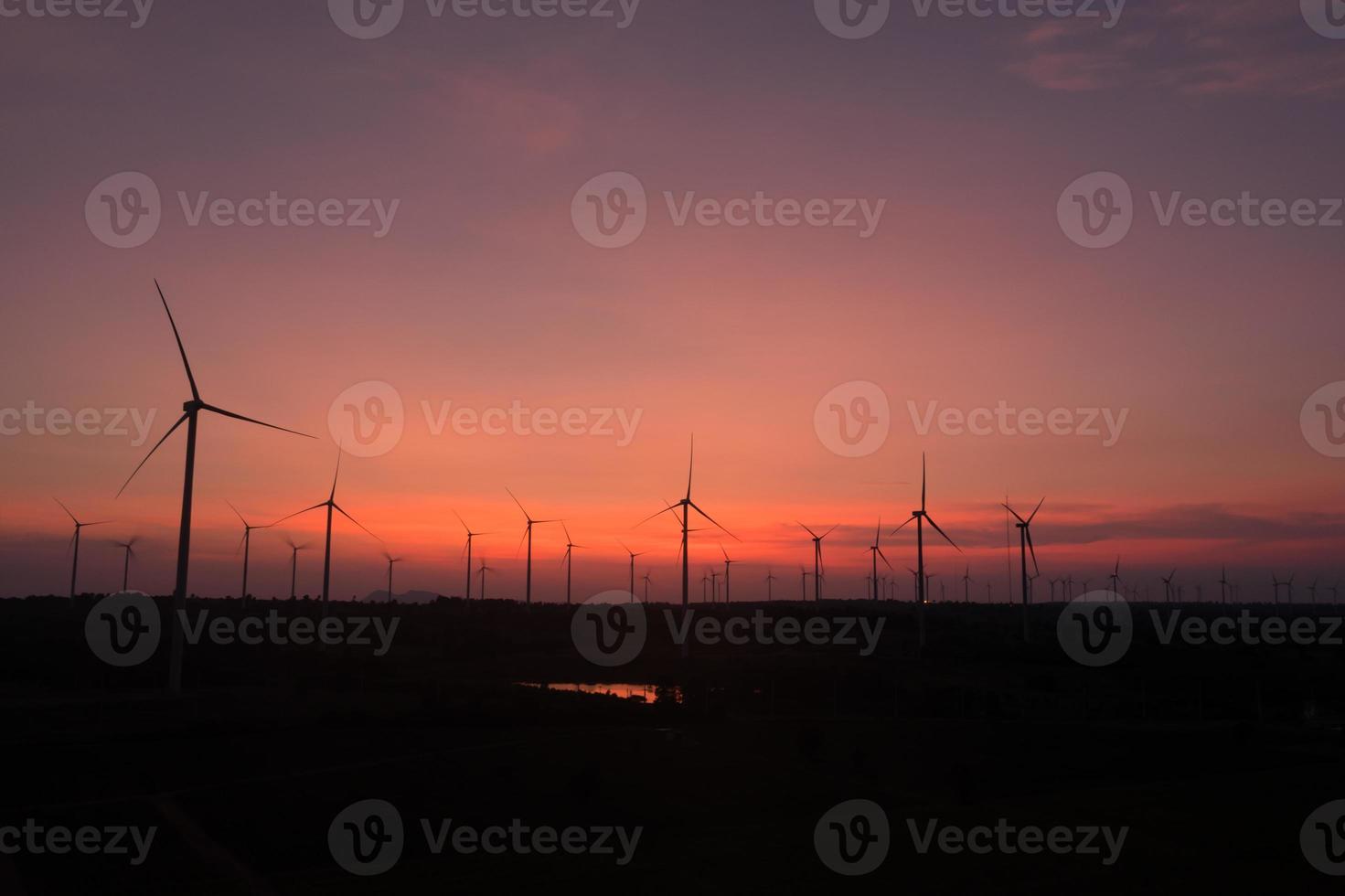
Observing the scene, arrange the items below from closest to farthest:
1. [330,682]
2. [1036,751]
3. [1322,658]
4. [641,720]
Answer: [1036,751] < [641,720] < [330,682] < [1322,658]

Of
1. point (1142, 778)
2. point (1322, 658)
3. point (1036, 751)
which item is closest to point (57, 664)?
point (1036, 751)

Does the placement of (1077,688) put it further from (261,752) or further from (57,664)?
(57,664)

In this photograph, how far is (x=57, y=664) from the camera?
3135 inches

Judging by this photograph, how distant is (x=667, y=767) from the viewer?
4478cm

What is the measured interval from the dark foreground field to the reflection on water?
5.59 feet

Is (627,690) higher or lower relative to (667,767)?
higher

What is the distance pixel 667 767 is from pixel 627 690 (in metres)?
39.4

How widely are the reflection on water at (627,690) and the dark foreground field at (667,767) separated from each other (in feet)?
5.59

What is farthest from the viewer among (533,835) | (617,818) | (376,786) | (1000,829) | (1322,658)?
(1322,658)

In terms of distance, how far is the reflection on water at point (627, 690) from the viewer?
72438 mm

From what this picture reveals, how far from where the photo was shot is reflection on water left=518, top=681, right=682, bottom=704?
72.4 meters

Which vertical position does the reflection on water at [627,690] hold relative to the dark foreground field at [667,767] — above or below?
above

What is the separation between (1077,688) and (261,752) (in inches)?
2514

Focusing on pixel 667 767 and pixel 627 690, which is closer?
pixel 667 767
